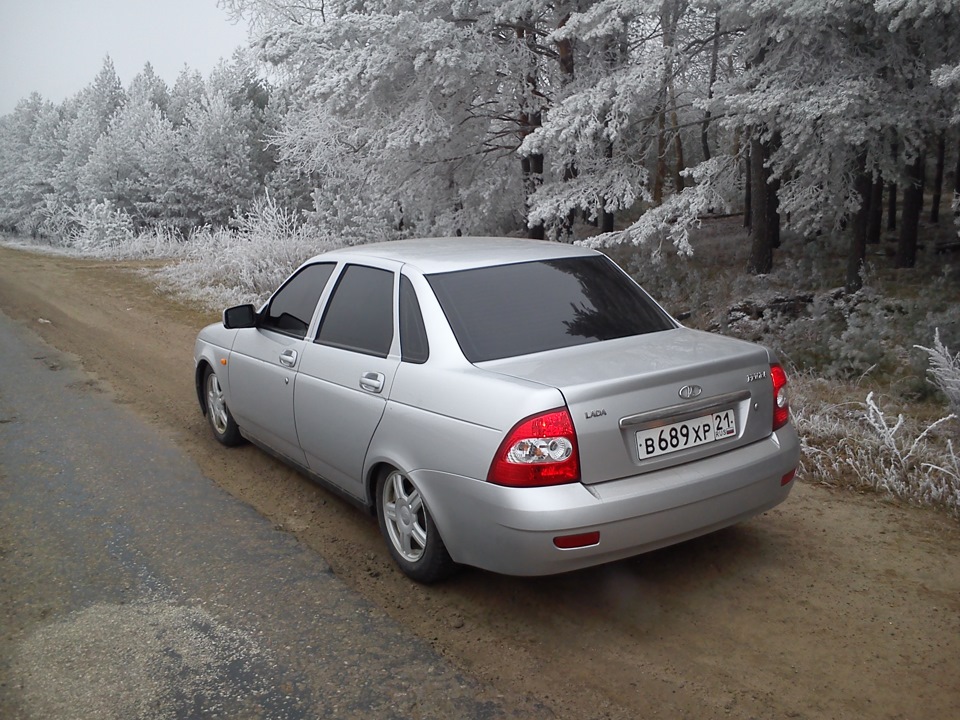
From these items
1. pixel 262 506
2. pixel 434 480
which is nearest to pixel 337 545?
pixel 262 506

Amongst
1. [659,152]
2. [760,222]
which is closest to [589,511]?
[659,152]

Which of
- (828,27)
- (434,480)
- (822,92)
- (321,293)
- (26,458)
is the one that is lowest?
(26,458)

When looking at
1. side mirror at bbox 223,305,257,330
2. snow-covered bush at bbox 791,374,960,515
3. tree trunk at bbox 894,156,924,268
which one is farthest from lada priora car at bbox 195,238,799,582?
tree trunk at bbox 894,156,924,268

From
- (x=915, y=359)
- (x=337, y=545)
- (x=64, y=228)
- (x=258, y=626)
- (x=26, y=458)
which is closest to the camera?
(x=258, y=626)

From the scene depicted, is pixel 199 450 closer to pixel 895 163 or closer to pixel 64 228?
pixel 895 163

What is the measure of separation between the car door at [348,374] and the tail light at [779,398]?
1.85 meters

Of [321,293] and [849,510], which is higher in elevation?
[321,293]

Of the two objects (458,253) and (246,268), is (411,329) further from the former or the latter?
(246,268)

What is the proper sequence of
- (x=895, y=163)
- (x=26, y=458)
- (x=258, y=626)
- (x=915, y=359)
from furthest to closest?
1. (x=895, y=163)
2. (x=915, y=359)
3. (x=26, y=458)
4. (x=258, y=626)

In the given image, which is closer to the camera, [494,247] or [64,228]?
[494,247]

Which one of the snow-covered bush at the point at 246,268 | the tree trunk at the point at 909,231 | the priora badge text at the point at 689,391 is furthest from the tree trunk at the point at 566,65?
the priora badge text at the point at 689,391

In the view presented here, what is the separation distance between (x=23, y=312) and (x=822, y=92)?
12.0 m

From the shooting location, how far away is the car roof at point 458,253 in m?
4.59

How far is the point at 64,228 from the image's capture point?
45312mm
